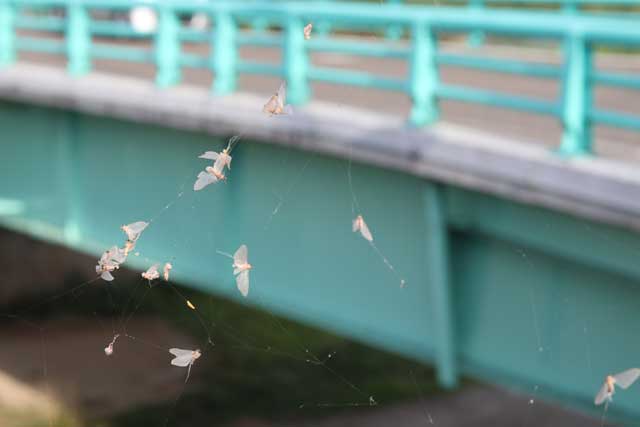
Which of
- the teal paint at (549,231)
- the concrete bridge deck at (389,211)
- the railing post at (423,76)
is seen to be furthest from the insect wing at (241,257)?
the railing post at (423,76)

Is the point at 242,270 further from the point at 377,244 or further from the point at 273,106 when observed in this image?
the point at 377,244

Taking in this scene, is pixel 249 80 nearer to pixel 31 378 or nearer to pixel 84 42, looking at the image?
pixel 84 42

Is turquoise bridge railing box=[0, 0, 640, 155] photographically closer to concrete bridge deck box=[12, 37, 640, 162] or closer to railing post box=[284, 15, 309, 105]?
railing post box=[284, 15, 309, 105]

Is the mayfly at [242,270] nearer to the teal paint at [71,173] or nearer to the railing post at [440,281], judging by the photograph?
the railing post at [440,281]

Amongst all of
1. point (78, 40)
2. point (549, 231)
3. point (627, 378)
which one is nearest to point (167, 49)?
point (78, 40)

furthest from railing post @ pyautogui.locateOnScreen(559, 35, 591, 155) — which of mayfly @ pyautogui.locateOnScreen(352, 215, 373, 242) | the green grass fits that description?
the green grass
